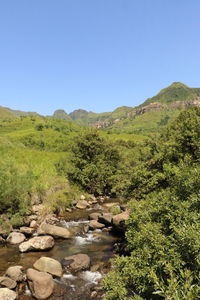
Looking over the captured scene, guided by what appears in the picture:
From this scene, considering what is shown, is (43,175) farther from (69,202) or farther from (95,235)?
(95,235)

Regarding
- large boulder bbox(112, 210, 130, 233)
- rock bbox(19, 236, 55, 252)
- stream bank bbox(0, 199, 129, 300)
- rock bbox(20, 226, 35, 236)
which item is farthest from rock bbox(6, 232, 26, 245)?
large boulder bbox(112, 210, 130, 233)

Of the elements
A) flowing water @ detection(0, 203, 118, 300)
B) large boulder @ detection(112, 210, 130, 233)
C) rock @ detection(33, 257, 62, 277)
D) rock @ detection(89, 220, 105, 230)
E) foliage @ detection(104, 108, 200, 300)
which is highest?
foliage @ detection(104, 108, 200, 300)

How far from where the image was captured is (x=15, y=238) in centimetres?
2061

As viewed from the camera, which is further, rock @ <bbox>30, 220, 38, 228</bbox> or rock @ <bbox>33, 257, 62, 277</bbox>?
rock @ <bbox>30, 220, 38, 228</bbox>

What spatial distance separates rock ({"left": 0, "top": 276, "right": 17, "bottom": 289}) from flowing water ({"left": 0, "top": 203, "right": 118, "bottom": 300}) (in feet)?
3.01

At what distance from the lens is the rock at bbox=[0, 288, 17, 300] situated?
491 inches

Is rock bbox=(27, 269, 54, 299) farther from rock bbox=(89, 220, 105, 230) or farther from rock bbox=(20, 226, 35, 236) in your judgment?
rock bbox=(89, 220, 105, 230)

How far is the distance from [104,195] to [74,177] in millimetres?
6855

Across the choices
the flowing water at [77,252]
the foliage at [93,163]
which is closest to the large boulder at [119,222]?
the flowing water at [77,252]

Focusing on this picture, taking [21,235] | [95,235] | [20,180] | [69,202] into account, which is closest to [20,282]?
[21,235]

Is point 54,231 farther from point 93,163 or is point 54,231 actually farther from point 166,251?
point 93,163

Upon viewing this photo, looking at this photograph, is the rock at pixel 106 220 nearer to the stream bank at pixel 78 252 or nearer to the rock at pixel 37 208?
the stream bank at pixel 78 252

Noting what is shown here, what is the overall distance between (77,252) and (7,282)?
6844 millimetres

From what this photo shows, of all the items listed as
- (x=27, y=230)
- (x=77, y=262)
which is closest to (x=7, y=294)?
(x=77, y=262)
